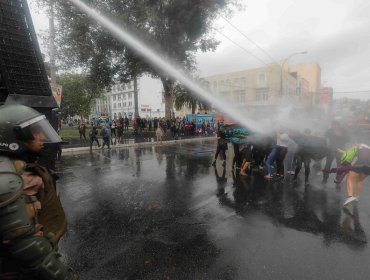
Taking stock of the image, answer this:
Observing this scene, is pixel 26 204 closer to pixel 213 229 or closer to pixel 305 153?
pixel 213 229

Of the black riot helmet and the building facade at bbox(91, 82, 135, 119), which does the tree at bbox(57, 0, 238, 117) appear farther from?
the building facade at bbox(91, 82, 135, 119)

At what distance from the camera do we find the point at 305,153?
7.45 metres

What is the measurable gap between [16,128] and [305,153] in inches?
296

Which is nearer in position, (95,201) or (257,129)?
(95,201)

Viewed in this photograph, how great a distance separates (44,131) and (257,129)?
802cm

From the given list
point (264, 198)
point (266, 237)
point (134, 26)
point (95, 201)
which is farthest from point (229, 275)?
point (134, 26)

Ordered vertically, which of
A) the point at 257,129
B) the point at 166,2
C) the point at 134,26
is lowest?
the point at 257,129

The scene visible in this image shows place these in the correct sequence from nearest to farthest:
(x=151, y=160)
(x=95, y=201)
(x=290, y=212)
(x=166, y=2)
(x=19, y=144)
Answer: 1. (x=19, y=144)
2. (x=290, y=212)
3. (x=95, y=201)
4. (x=151, y=160)
5. (x=166, y=2)

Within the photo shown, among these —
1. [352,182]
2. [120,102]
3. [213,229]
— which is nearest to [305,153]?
[352,182]

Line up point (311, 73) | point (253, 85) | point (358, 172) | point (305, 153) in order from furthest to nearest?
point (311, 73)
point (253, 85)
point (305, 153)
point (358, 172)

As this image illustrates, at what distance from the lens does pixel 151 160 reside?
11359 mm

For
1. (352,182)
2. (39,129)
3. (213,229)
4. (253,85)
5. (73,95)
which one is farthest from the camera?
(253,85)

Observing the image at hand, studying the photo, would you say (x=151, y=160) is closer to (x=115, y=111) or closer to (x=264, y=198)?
(x=264, y=198)

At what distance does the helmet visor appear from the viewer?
1.53 m
